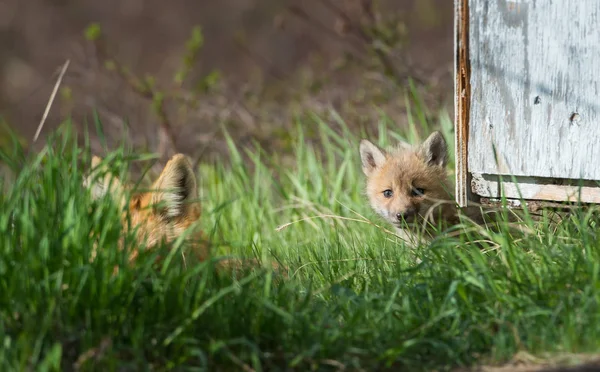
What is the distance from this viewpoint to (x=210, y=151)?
29.9 ft

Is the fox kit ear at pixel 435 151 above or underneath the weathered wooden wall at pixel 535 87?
underneath

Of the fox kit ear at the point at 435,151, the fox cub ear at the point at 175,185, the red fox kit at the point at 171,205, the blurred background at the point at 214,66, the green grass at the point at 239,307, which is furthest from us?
the blurred background at the point at 214,66

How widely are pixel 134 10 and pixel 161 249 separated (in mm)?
14026

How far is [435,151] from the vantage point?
6.02 m

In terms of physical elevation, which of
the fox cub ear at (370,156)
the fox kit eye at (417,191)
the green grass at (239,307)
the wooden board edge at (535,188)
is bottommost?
the green grass at (239,307)

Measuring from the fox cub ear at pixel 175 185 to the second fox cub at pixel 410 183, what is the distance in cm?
147

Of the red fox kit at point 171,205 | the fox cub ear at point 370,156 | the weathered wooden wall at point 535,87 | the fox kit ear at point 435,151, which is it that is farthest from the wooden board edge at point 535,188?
the red fox kit at point 171,205

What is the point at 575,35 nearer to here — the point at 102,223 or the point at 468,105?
the point at 468,105

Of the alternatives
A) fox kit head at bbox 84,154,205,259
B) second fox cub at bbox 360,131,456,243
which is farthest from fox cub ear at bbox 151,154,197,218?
second fox cub at bbox 360,131,456,243

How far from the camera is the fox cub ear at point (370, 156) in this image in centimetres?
622

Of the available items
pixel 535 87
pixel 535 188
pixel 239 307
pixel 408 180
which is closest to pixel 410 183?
pixel 408 180

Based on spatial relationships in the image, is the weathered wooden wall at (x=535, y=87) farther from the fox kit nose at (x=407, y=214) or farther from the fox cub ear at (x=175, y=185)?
the fox cub ear at (x=175, y=185)

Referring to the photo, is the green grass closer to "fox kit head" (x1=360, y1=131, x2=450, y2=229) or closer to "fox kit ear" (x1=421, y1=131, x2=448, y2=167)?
"fox kit head" (x1=360, y1=131, x2=450, y2=229)

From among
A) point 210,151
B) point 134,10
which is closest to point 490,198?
point 210,151
